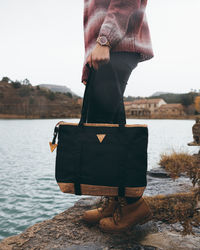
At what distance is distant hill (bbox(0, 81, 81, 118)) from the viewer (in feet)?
214

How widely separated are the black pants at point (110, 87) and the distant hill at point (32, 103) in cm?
6152

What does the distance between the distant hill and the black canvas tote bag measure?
61.6m

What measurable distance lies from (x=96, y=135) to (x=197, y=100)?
3.23 meters

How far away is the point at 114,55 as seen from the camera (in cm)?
146

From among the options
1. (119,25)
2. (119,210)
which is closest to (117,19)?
(119,25)

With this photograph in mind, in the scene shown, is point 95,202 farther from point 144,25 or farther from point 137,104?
point 137,104

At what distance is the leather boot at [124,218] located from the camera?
1.51 meters

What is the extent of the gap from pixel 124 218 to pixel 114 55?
105 cm

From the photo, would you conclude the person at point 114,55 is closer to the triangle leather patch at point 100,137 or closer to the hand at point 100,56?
the hand at point 100,56

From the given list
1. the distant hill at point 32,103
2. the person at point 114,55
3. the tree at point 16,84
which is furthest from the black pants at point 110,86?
the tree at point 16,84

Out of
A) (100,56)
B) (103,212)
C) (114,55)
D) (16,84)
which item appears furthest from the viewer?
(16,84)

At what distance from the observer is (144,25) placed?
1592mm

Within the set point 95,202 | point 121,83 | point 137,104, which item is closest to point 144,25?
point 121,83

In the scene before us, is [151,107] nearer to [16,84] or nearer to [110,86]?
[16,84]
